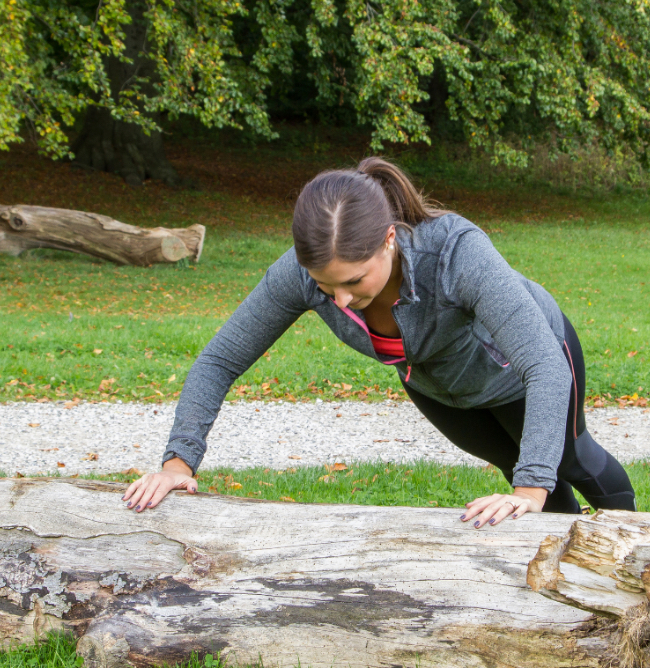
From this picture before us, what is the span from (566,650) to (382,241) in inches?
52.1

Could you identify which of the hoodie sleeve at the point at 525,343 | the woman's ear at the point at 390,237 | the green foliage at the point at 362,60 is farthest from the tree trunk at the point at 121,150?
the hoodie sleeve at the point at 525,343

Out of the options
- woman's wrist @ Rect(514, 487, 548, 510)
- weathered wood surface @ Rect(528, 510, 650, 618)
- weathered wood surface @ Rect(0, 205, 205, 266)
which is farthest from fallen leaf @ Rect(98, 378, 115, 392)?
weathered wood surface @ Rect(0, 205, 205, 266)

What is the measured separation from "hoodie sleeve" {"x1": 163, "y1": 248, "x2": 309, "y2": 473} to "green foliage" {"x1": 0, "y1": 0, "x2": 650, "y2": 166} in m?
8.02

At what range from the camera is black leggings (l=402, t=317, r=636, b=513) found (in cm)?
285

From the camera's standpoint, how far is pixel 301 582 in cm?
227

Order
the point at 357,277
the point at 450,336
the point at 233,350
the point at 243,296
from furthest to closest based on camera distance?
the point at 243,296, the point at 233,350, the point at 450,336, the point at 357,277

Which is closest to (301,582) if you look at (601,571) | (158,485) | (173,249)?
(158,485)

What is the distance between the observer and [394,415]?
6730 mm

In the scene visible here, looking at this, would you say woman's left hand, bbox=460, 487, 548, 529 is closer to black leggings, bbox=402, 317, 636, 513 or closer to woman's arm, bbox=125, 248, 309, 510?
black leggings, bbox=402, 317, 636, 513

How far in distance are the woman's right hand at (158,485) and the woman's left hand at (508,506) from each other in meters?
1.02

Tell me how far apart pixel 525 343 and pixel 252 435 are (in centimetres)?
Result: 424

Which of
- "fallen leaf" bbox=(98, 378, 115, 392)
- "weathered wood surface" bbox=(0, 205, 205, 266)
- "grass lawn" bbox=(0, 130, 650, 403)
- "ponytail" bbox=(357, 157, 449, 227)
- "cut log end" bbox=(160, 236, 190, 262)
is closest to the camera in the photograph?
"ponytail" bbox=(357, 157, 449, 227)

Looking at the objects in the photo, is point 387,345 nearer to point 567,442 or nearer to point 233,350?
point 233,350

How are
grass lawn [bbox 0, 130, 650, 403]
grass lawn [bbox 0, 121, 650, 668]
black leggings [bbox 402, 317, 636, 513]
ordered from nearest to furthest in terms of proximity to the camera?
black leggings [bbox 402, 317, 636, 513], grass lawn [bbox 0, 121, 650, 668], grass lawn [bbox 0, 130, 650, 403]
